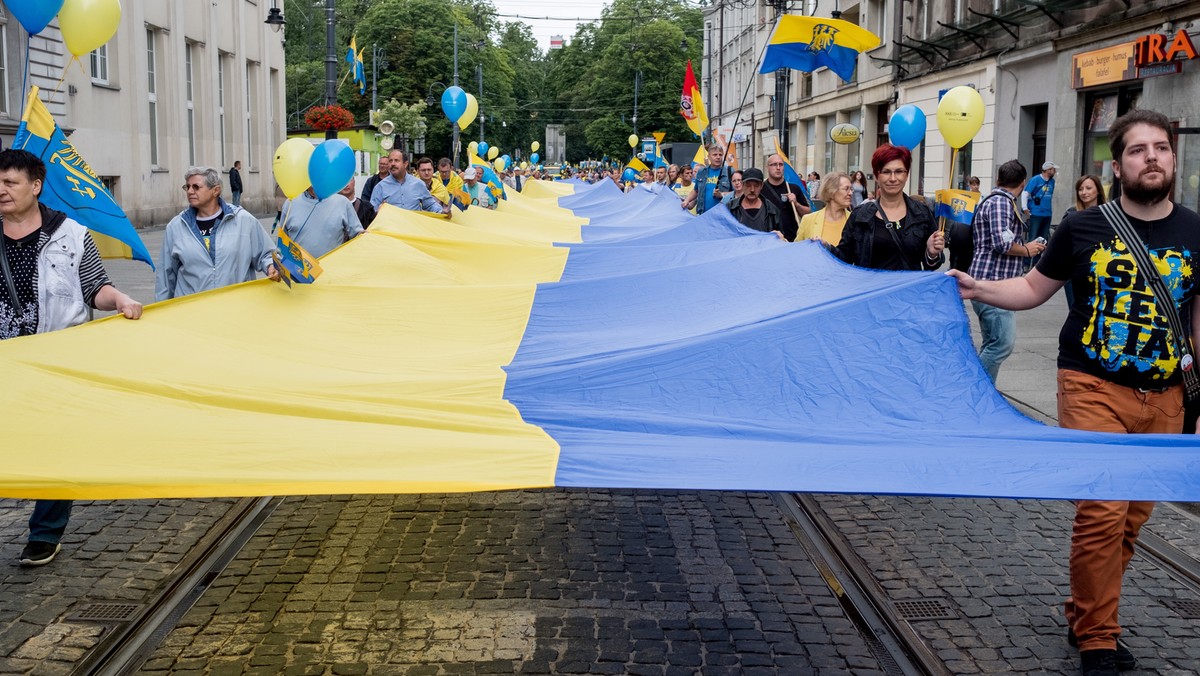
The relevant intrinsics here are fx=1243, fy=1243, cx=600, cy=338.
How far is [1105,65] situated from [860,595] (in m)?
17.7

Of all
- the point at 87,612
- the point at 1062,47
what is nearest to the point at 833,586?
the point at 87,612

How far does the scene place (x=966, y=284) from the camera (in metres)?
5.61

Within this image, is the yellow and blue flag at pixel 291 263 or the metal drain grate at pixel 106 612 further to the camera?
the yellow and blue flag at pixel 291 263

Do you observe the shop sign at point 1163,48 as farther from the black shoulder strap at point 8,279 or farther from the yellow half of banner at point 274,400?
the black shoulder strap at point 8,279

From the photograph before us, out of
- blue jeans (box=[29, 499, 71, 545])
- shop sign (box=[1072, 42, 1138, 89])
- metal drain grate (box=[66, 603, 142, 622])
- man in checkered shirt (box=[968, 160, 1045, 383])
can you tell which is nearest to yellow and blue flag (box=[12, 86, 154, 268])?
blue jeans (box=[29, 499, 71, 545])

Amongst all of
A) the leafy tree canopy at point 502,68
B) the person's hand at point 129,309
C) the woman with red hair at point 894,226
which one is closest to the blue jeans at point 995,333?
the woman with red hair at point 894,226

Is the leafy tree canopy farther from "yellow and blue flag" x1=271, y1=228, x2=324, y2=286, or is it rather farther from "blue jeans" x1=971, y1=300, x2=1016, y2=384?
"yellow and blue flag" x1=271, y1=228, x2=324, y2=286

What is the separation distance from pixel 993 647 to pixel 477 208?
13.2 m

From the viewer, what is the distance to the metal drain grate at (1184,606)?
17.0ft

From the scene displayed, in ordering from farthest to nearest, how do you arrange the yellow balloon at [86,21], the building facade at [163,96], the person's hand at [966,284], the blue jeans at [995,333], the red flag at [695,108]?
1. the building facade at [163,96]
2. the red flag at [695,108]
3. the blue jeans at [995,333]
4. the yellow balloon at [86,21]
5. the person's hand at [966,284]

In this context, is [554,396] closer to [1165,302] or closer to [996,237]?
[1165,302]

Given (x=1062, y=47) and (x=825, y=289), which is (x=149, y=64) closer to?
(x=1062, y=47)

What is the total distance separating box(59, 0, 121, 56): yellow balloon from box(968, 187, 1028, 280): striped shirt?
5.69 meters

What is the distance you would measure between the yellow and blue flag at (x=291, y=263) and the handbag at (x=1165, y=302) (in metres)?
4.29
